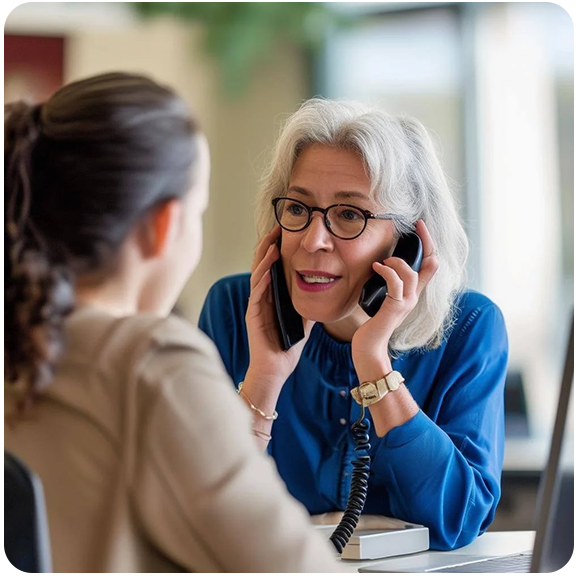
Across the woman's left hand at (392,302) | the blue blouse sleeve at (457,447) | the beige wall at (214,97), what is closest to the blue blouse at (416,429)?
the blue blouse sleeve at (457,447)

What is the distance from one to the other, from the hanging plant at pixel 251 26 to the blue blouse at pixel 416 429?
1.97 meters

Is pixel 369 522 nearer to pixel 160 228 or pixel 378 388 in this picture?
pixel 378 388

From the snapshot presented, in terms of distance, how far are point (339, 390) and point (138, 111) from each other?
79 centimetres

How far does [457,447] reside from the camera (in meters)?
1.35

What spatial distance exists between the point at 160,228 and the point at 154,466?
227 mm

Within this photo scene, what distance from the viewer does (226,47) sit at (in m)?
3.29

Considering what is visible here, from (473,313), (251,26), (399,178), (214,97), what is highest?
(251,26)

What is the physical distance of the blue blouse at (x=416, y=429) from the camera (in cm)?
126

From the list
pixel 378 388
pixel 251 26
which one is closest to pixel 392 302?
pixel 378 388

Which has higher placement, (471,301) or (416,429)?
(471,301)

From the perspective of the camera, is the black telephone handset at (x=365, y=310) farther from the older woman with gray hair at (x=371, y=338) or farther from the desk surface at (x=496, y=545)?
the desk surface at (x=496, y=545)

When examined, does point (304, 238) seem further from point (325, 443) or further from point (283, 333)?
point (325, 443)

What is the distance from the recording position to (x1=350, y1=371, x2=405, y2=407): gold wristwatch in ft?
4.17

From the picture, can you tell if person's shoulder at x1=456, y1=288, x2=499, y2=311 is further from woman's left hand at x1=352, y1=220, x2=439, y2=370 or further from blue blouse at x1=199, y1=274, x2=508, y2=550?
woman's left hand at x1=352, y1=220, x2=439, y2=370
